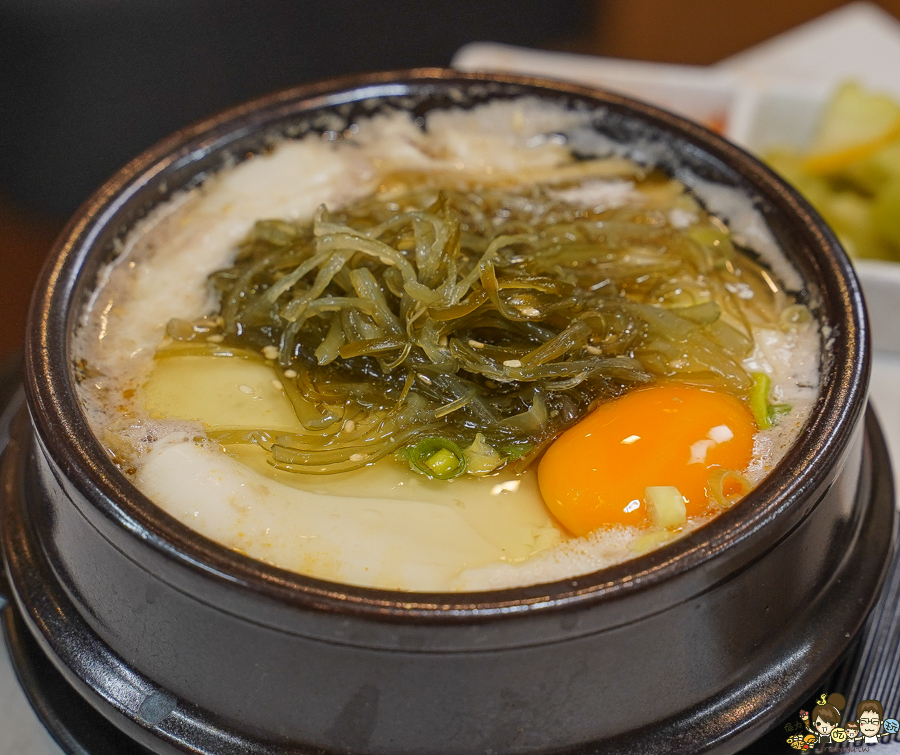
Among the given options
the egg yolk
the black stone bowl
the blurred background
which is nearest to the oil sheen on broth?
the egg yolk

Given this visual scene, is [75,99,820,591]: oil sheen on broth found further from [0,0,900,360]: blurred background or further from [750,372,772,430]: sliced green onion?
[0,0,900,360]: blurred background

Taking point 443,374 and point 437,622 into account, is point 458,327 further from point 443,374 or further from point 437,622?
point 437,622

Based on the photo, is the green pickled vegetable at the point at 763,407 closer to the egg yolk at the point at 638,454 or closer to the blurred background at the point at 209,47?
the egg yolk at the point at 638,454

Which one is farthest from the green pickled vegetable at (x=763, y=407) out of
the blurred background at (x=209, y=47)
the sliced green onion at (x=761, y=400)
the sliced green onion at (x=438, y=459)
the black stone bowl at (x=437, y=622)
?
the blurred background at (x=209, y=47)

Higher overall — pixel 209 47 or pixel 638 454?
pixel 209 47

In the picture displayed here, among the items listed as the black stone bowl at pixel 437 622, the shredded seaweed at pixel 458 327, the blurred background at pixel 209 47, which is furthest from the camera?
the blurred background at pixel 209 47

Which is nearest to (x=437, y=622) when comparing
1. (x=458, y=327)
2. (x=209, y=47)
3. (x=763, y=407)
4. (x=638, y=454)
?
(x=638, y=454)

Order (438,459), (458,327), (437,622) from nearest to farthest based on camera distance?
(437,622) → (438,459) → (458,327)
